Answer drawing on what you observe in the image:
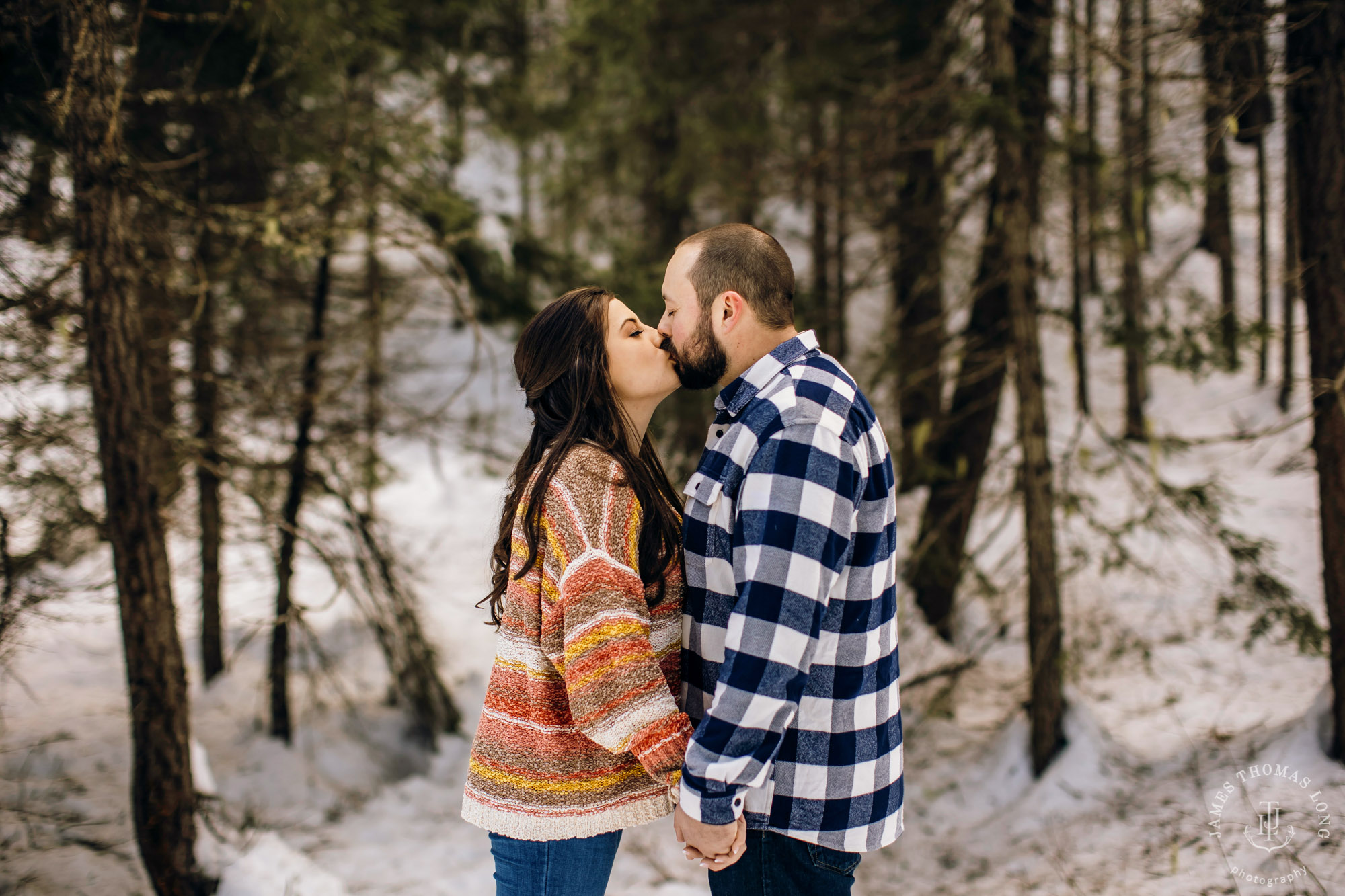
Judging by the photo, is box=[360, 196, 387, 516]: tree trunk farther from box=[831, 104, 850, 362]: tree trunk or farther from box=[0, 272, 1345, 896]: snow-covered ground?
box=[831, 104, 850, 362]: tree trunk

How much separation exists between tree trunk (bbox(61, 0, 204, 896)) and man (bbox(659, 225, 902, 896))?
2.97 meters

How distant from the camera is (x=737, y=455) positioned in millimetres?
1841

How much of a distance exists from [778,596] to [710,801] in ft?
1.40

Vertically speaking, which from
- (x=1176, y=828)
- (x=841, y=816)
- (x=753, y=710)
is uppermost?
(x=753, y=710)

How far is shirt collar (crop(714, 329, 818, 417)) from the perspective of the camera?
193 cm

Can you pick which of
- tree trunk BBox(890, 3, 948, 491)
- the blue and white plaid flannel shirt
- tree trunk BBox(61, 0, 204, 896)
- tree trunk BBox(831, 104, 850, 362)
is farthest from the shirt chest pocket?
tree trunk BBox(831, 104, 850, 362)

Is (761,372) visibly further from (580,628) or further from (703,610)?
(580,628)

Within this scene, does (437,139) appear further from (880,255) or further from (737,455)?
(737,455)

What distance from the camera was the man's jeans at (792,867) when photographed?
72.6 inches

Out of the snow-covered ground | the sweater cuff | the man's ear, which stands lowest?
the snow-covered ground

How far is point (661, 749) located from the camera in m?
1.74

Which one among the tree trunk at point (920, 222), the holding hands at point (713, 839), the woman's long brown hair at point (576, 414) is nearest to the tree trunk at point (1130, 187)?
the tree trunk at point (920, 222)

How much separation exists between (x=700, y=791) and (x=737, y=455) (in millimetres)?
704

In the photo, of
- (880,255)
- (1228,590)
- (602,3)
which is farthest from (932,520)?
(602,3)
